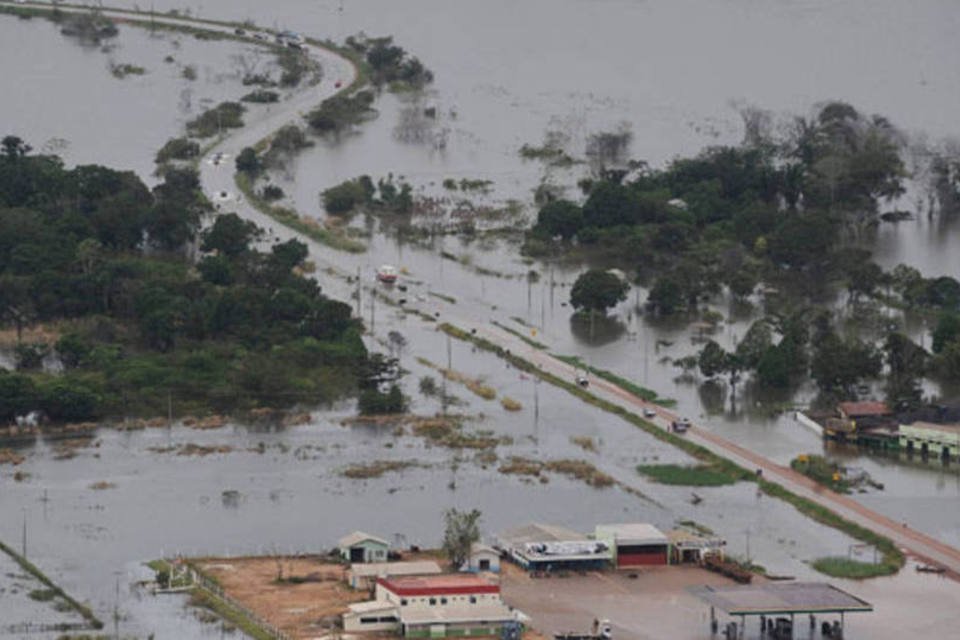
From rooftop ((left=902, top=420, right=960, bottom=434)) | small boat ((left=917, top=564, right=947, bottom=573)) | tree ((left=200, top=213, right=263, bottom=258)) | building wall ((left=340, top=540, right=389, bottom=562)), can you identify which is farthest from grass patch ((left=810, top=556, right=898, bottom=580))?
tree ((left=200, top=213, right=263, bottom=258))

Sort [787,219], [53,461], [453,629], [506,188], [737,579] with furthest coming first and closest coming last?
[506,188], [787,219], [53,461], [737,579], [453,629]

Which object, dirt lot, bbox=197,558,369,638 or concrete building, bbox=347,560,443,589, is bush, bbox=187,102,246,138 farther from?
concrete building, bbox=347,560,443,589

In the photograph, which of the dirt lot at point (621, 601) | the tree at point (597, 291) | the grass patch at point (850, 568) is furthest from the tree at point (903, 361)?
the dirt lot at point (621, 601)

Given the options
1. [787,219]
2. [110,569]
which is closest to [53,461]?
[110,569]

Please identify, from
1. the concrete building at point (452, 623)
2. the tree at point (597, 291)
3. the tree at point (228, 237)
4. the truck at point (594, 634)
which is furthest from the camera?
the tree at point (228, 237)

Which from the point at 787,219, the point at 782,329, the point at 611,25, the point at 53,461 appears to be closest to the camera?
the point at 53,461

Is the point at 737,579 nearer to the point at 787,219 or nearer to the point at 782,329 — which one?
the point at 782,329

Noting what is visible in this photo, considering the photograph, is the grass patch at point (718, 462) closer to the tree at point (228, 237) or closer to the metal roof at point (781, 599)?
the metal roof at point (781, 599)
